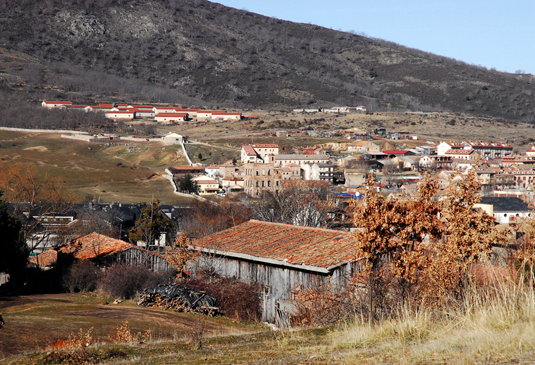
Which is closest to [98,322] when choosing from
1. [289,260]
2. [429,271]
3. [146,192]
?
[289,260]

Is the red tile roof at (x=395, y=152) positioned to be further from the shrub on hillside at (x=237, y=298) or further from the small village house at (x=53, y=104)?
the shrub on hillside at (x=237, y=298)

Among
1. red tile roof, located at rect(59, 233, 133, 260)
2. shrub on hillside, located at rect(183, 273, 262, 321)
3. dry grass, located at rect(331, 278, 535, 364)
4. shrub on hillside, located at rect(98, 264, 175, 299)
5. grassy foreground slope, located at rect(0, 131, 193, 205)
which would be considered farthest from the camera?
grassy foreground slope, located at rect(0, 131, 193, 205)

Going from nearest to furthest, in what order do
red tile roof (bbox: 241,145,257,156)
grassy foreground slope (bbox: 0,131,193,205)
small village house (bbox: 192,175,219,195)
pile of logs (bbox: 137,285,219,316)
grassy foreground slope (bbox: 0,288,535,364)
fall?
1. grassy foreground slope (bbox: 0,288,535,364)
2. pile of logs (bbox: 137,285,219,316)
3. grassy foreground slope (bbox: 0,131,193,205)
4. small village house (bbox: 192,175,219,195)
5. red tile roof (bbox: 241,145,257,156)

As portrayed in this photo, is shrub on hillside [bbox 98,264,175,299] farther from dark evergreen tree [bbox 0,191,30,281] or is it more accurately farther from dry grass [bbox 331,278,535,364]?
dry grass [bbox 331,278,535,364]

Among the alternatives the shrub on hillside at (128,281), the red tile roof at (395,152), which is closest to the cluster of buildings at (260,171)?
the red tile roof at (395,152)

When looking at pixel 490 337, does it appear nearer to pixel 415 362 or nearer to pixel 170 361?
pixel 415 362

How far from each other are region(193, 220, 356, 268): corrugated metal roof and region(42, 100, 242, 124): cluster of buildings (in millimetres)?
126658

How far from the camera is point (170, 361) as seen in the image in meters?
6.74

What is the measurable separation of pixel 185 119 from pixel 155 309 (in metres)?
134

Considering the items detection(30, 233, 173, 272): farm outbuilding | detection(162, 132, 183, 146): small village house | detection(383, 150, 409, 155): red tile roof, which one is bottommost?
detection(30, 233, 173, 272): farm outbuilding

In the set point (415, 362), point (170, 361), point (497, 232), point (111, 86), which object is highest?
point (111, 86)

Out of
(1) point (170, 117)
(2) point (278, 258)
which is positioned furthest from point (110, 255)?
(1) point (170, 117)

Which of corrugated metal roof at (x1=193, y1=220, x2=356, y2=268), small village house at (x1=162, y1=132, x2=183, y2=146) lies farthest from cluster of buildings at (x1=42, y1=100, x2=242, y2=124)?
corrugated metal roof at (x1=193, y1=220, x2=356, y2=268)

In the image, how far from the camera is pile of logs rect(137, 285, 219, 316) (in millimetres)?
15008
